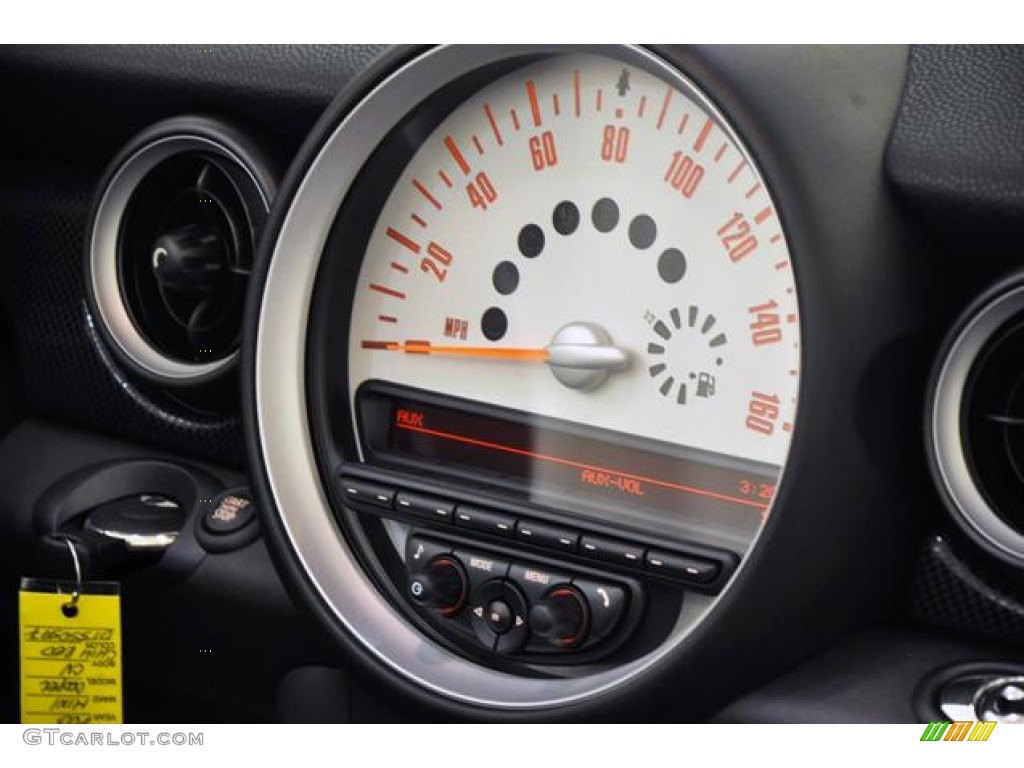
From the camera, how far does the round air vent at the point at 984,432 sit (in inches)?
47.9

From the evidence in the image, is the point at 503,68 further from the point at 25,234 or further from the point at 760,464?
the point at 25,234

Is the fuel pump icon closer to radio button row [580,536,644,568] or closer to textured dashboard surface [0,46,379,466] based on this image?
radio button row [580,536,644,568]

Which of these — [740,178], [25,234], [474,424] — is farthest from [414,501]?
[25,234]

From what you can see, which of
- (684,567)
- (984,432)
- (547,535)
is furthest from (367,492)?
(984,432)

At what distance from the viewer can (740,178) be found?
4.01 feet

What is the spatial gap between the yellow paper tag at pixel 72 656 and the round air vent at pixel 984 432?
27.6 inches

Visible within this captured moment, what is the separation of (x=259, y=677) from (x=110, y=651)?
0.12m

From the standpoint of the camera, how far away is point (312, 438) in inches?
57.5

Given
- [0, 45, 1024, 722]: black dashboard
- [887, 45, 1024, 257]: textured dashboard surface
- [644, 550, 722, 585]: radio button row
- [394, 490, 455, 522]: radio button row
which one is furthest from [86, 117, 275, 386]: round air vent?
[887, 45, 1024, 257]: textured dashboard surface

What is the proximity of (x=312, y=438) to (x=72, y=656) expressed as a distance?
280 millimetres

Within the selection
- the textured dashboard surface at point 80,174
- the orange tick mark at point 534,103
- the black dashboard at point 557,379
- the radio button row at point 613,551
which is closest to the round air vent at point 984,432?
the black dashboard at point 557,379
